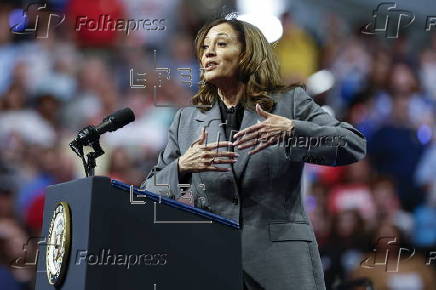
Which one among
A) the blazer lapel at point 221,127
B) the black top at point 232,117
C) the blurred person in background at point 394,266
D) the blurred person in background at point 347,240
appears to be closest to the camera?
the blazer lapel at point 221,127

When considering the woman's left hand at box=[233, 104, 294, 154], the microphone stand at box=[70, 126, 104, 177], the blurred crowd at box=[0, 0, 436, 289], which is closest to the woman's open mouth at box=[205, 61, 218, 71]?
the woman's left hand at box=[233, 104, 294, 154]

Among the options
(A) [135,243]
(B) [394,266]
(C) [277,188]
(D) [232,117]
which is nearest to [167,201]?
(A) [135,243]

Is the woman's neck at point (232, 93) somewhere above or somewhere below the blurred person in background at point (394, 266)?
above

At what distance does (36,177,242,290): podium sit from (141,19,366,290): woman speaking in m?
0.20

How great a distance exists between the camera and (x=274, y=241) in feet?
6.87

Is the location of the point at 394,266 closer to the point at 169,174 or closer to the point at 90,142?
the point at 169,174

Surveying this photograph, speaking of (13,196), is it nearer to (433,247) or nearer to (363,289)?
(363,289)

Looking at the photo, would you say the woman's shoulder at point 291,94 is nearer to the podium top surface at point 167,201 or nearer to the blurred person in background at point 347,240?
the podium top surface at point 167,201

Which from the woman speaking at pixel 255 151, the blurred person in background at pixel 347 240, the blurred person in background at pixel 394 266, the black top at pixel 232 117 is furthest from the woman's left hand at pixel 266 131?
the blurred person in background at pixel 394 266

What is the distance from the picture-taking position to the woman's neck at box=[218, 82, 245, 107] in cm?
236

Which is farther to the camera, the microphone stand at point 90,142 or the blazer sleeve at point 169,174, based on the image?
the blazer sleeve at point 169,174

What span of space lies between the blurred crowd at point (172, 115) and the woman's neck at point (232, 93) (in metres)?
1.82

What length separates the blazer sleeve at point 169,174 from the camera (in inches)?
83.0

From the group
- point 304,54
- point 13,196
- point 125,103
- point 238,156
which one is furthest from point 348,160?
point 304,54
